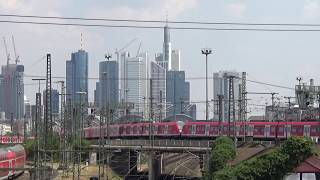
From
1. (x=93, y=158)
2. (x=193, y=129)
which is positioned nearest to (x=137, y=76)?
(x=93, y=158)

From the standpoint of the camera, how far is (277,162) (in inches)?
1451

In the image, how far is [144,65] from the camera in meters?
176

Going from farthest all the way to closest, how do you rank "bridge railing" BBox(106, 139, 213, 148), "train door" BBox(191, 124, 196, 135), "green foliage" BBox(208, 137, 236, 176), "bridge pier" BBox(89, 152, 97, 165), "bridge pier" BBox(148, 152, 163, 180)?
"bridge pier" BBox(89, 152, 97, 165) → "train door" BBox(191, 124, 196, 135) → "bridge pier" BBox(148, 152, 163, 180) → "bridge railing" BBox(106, 139, 213, 148) → "green foliage" BBox(208, 137, 236, 176)

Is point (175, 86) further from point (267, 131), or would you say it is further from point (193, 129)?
point (267, 131)

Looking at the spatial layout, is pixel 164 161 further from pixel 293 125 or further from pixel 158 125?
pixel 293 125

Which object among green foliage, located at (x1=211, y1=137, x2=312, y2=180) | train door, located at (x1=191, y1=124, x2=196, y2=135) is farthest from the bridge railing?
green foliage, located at (x1=211, y1=137, x2=312, y2=180)

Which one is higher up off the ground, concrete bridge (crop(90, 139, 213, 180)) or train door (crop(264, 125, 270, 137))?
train door (crop(264, 125, 270, 137))

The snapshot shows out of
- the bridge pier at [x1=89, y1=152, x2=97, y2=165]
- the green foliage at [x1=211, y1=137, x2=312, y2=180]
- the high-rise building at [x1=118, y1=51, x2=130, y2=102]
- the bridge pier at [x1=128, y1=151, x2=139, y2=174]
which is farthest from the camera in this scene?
the high-rise building at [x1=118, y1=51, x2=130, y2=102]

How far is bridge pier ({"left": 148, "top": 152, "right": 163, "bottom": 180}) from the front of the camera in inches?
3292

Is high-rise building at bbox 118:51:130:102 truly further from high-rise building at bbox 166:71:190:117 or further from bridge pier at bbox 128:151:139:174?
bridge pier at bbox 128:151:139:174

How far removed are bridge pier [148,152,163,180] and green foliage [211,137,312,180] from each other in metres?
43.1

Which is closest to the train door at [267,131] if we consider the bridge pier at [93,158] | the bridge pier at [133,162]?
the bridge pier at [133,162]

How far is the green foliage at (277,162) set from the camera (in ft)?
119

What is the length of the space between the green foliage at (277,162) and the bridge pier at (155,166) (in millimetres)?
43072
